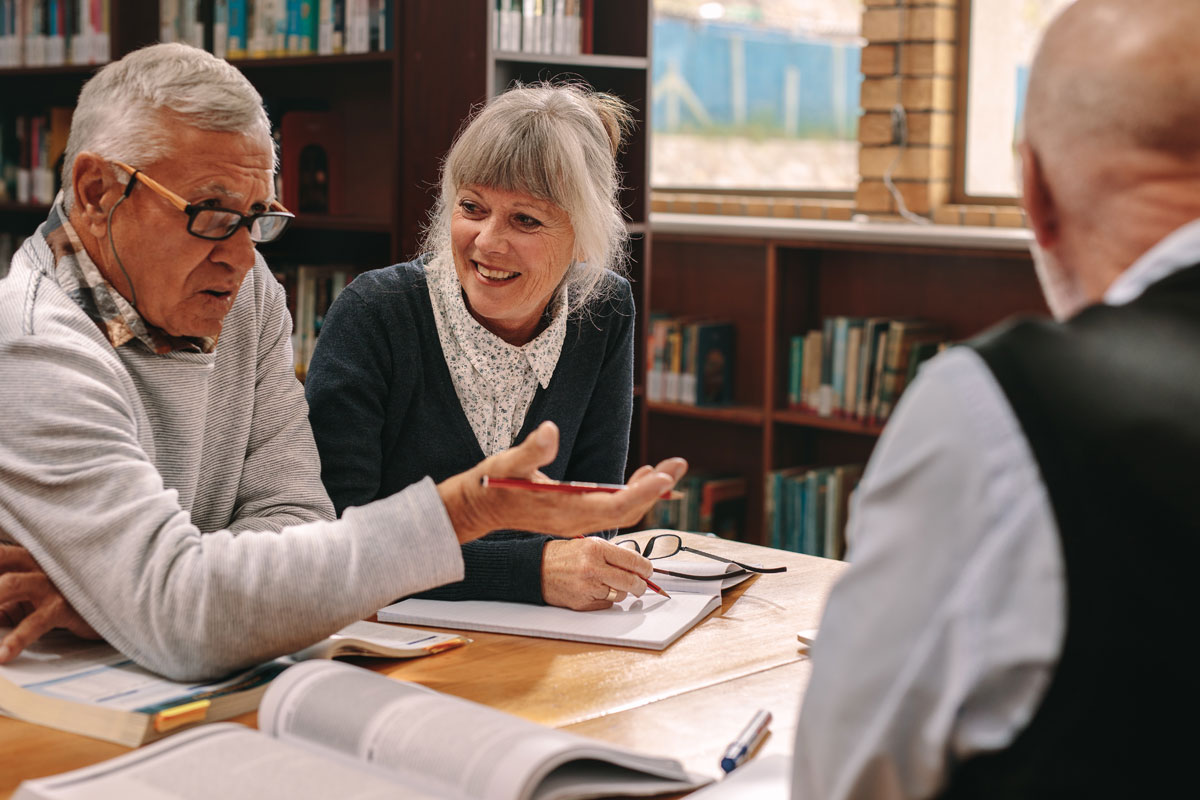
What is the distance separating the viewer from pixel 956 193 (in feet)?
13.3

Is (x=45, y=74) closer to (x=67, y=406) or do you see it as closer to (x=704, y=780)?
(x=67, y=406)

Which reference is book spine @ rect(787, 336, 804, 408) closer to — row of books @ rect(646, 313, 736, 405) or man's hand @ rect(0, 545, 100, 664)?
row of books @ rect(646, 313, 736, 405)

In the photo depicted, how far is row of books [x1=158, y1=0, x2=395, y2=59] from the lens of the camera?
139 inches

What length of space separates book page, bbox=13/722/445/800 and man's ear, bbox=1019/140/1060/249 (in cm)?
64

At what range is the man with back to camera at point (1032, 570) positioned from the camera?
0.68 m

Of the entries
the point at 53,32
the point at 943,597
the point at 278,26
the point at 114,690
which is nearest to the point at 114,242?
the point at 114,690

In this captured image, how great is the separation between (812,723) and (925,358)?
10.2ft

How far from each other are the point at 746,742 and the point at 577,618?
453mm

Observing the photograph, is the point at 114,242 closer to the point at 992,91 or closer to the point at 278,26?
the point at 278,26

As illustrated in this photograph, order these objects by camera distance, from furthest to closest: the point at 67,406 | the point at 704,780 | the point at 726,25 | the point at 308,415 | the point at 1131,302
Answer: the point at 726,25, the point at 308,415, the point at 67,406, the point at 704,780, the point at 1131,302

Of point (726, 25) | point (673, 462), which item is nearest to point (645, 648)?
point (673, 462)

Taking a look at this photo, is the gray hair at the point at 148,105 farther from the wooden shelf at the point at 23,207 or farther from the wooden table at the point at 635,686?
the wooden shelf at the point at 23,207

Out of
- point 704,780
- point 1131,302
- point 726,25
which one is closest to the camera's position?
point 1131,302

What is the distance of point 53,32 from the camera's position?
440cm
